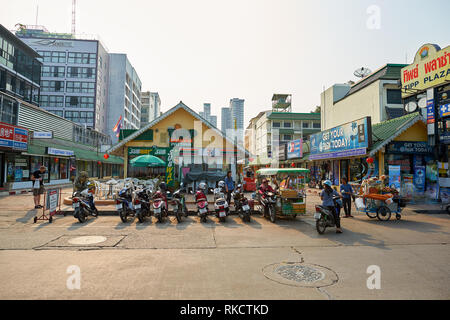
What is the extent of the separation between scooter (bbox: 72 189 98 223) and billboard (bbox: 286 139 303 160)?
70.0 feet

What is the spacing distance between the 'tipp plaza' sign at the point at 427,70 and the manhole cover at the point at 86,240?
1862 centimetres

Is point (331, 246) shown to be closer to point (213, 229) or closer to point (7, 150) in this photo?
point (213, 229)

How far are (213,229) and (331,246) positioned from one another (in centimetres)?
382

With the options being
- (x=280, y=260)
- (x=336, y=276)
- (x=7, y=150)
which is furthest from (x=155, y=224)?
(x=7, y=150)

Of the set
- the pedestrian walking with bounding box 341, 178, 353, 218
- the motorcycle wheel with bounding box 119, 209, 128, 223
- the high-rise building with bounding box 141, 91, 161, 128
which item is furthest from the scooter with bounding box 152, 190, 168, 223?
the high-rise building with bounding box 141, 91, 161, 128

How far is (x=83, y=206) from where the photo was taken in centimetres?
997

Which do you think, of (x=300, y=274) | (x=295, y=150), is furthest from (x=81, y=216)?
(x=295, y=150)

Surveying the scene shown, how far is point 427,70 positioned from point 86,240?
19815 mm

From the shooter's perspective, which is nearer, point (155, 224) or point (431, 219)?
point (155, 224)

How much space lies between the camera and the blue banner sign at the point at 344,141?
53.8 feet

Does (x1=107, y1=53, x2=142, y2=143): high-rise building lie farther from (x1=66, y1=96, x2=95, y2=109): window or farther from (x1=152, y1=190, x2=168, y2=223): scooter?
(x1=152, y1=190, x2=168, y2=223): scooter

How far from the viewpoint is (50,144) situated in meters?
25.3

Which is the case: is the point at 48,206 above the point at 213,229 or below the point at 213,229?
above

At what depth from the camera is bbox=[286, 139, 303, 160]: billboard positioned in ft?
90.2
